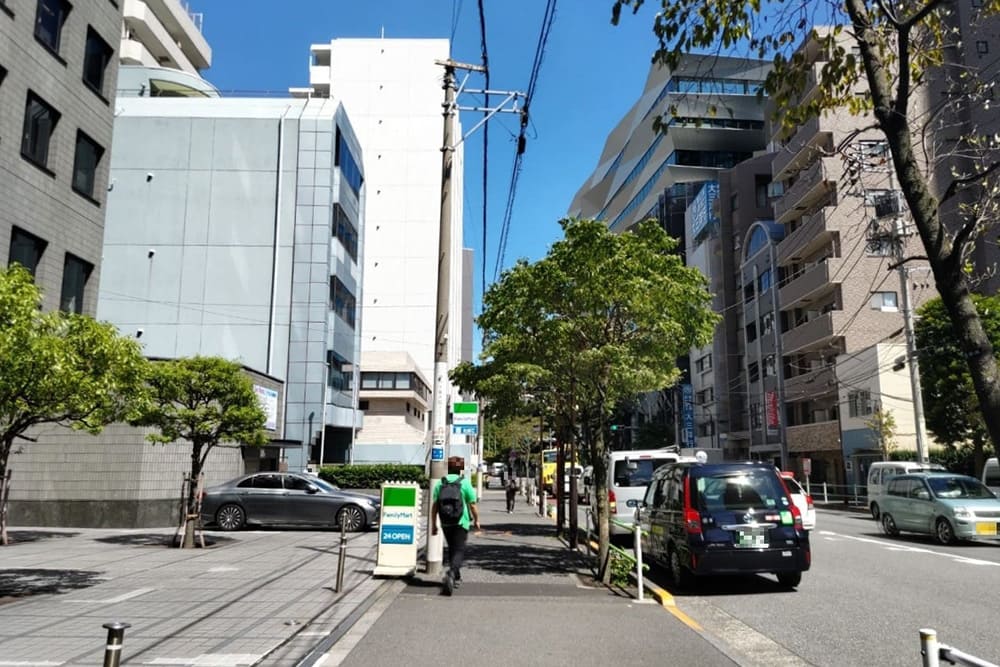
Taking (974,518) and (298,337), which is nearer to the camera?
(974,518)

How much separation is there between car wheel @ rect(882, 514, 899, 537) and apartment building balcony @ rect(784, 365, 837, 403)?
23360 mm

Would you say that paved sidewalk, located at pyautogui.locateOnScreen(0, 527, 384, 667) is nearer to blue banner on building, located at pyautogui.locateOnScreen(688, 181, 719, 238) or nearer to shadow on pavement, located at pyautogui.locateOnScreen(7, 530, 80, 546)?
shadow on pavement, located at pyautogui.locateOnScreen(7, 530, 80, 546)

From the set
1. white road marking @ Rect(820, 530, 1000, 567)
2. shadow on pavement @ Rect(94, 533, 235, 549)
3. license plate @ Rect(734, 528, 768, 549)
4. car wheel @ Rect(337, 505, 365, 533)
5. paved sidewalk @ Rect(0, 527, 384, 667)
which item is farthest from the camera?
car wheel @ Rect(337, 505, 365, 533)

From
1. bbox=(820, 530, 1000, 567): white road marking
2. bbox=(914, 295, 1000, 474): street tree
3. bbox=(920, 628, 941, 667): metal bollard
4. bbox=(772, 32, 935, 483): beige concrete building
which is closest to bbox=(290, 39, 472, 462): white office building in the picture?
bbox=(772, 32, 935, 483): beige concrete building

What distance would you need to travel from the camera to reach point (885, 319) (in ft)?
137

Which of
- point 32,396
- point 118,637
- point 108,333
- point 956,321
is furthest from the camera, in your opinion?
point 108,333

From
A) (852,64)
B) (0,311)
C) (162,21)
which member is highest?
(162,21)

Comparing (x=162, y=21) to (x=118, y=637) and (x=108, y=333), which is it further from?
(x=118, y=637)

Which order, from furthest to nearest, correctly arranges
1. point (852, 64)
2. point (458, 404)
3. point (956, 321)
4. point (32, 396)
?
point (458, 404) → point (32, 396) → point (852, 64) → point (956, 321)

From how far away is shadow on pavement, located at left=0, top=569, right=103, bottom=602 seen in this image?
10148 mm

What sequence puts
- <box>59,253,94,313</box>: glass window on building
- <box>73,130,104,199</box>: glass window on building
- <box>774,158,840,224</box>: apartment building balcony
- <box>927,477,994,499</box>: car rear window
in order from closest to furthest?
<box>927,477,994,499</box>: car rear window, <box>59,253,94,313</box>: glass window on building, <box>73,130,104,199</box>: glass window on building, <box>774,158,840,224</box>: apartment building balcony

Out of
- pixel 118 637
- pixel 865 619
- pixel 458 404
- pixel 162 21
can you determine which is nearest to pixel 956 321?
pixel 118 637

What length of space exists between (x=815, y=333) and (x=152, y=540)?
1446 inches

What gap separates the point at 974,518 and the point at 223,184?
1431 inches
